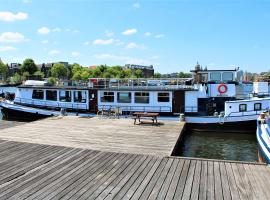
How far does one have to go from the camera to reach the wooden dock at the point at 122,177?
6227mm

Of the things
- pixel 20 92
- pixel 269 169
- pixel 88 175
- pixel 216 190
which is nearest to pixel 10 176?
pixel 88 175

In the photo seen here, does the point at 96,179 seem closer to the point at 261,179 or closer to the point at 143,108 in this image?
the point at 261,179

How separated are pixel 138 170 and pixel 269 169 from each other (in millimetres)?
3743

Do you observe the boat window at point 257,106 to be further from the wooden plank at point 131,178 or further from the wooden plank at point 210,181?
the wooden plank at point 131,178

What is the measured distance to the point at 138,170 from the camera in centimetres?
779

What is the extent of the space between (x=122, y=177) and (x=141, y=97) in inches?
512

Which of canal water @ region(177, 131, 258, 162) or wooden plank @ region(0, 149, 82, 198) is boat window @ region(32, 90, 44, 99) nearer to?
canal water @ region(177, 131, 258, 162)

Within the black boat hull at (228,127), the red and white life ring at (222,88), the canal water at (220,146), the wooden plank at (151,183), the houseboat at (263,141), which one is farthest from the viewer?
the red and white life ring at (222,88)

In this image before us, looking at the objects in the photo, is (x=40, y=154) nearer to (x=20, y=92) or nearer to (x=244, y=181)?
(x=244, y=181)

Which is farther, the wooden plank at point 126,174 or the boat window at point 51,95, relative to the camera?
the boat window at point 51,95

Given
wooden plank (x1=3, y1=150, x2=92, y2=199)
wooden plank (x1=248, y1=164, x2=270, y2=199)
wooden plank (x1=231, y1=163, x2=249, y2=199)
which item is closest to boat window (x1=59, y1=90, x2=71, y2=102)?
wooden plank (x1=3, y1=150, x2=92, y2=199)

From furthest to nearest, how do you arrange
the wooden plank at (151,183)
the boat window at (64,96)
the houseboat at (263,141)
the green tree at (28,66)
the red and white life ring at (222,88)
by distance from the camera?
1. the green tree at (28,66)
2. the boat window at (64,96)
3. the red and white life ring at (222,88)
4. the houseboat at (263,141)
5. the wooden plank at (151,183)

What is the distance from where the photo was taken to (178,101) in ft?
63.2

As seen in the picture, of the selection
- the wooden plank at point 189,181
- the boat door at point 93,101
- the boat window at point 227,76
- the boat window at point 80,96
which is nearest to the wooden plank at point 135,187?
the wooden plank at point 189,181
